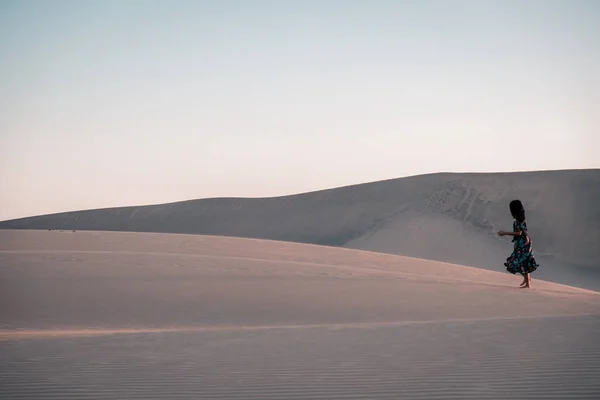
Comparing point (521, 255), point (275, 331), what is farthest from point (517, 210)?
point (275, 331)

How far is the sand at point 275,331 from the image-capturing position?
5.97 meters

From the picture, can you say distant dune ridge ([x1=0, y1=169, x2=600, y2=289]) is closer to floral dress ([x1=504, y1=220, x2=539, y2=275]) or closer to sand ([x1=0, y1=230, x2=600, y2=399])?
sand ([x1=0, y1=230, x2=600, y2=399])

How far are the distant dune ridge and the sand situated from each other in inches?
824

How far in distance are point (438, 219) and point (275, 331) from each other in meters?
35.3

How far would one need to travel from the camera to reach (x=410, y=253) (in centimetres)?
3894

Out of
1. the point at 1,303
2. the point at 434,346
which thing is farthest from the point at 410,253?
the point at 434,346

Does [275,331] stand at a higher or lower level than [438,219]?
lower

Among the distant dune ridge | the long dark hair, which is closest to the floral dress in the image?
the long dark hair

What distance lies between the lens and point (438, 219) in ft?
143

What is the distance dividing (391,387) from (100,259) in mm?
12563

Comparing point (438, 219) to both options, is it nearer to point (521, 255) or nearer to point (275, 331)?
point (521, 255)

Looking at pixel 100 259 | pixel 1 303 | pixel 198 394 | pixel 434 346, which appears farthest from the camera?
pixel 100 259

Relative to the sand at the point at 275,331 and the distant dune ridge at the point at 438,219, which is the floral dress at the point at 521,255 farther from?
the distant dune ridge at the point at 438,219

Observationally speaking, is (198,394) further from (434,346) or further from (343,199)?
(343,199)
